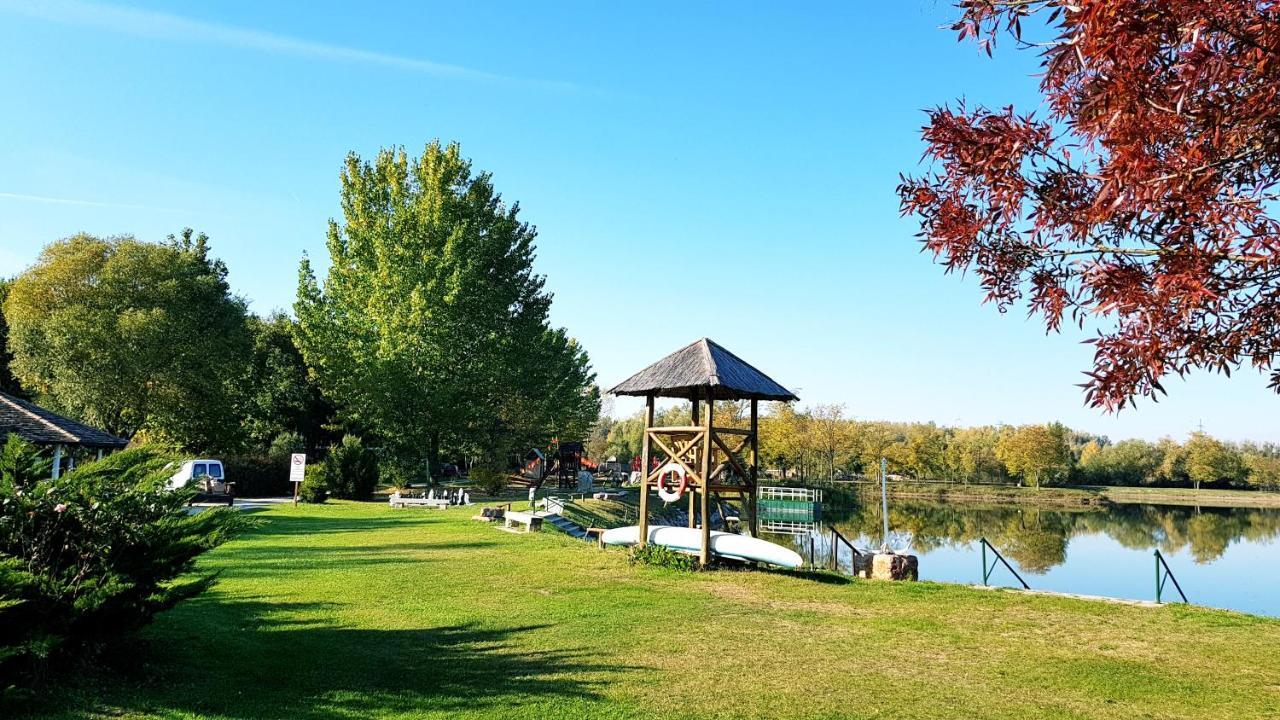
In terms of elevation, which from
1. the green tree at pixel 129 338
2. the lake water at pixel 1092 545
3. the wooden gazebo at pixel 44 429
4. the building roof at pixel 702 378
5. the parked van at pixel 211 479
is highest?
the green tree at pixel 129 338

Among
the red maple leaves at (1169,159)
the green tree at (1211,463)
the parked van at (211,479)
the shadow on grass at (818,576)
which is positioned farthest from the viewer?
the green tree at (1211,463)

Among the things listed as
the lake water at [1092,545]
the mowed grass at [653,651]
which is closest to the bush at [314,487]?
the mowed grass at [653,651]

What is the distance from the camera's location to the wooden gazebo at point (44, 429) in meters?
22.4

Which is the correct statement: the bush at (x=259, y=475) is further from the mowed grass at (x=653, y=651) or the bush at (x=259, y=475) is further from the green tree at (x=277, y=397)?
the mowed grass at (x=653, y=651)

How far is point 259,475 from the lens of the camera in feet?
115

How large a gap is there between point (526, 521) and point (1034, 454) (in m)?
61.2

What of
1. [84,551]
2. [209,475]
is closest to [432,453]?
[209,475]

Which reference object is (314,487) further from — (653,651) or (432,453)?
(653,651)

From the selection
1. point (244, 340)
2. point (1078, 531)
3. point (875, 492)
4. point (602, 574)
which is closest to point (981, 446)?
point (875, 492)

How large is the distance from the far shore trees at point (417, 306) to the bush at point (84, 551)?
25.3 metres

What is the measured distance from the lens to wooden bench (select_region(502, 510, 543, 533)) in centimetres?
1994

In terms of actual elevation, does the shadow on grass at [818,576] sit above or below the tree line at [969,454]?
below

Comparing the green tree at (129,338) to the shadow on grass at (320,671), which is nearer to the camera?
the shadow on grass at (320,671)

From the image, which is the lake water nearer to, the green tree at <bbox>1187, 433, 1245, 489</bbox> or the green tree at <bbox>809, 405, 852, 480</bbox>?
the green tree at <bbox>809, 405, 852, 480</bbox>
